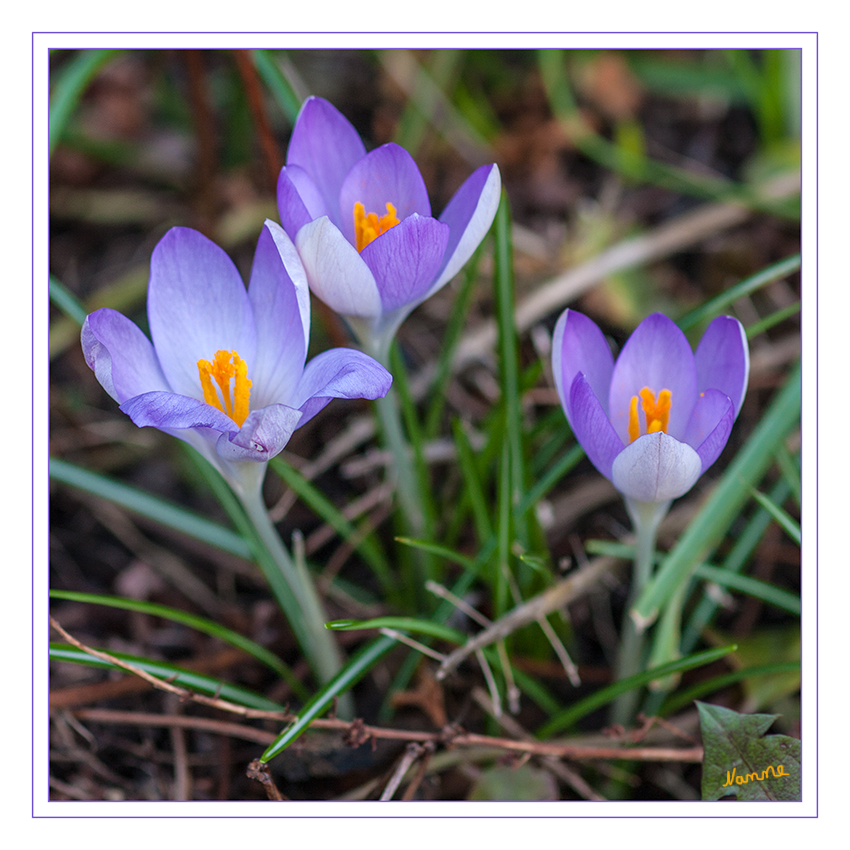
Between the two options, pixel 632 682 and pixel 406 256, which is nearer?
pixel 406 256

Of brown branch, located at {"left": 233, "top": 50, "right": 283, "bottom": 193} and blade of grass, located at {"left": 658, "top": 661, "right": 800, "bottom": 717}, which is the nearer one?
blade of grass, located at {"left": 658, "top": 661, "right": 800, "bottom": 717}

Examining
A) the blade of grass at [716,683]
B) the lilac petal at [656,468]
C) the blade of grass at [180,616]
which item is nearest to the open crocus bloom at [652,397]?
the lilac petal at [656,468]

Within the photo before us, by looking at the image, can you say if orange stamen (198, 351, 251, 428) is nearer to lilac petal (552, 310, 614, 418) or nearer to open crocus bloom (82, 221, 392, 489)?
open crocus bloom (82, 221, 392, 489)

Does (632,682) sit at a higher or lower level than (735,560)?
lower

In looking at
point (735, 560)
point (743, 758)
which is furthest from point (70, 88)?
point (743, 758)

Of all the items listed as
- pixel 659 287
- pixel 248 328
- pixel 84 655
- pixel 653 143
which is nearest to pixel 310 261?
pixel 248 328

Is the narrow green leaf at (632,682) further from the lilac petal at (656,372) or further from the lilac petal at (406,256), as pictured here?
the lilac petal at (406,256)

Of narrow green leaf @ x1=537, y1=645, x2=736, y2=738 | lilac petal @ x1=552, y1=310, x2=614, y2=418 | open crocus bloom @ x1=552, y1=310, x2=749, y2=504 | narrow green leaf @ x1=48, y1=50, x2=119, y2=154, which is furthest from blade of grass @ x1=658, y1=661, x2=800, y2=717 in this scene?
narrow green leaf @ x1=48, y1=50, x2=119, y2=154
